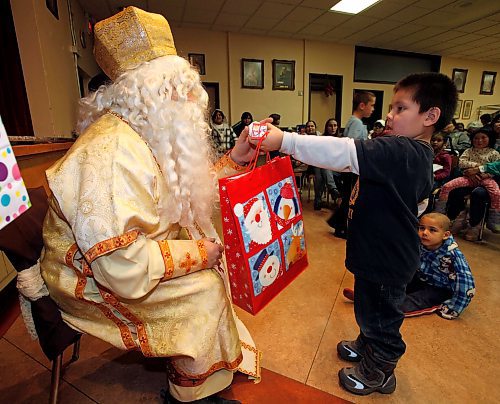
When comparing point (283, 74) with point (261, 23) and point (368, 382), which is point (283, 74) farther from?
point (368, 382)

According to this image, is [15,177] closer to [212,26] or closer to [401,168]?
[401,168]

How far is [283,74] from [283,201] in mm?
7102

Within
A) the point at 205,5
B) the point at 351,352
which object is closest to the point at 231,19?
the point at 205,5

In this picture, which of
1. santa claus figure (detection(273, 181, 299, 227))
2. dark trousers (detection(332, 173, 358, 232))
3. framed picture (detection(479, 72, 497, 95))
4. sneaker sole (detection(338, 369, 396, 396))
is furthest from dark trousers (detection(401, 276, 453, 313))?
framed picture (detection(479, 72, 497, 95))

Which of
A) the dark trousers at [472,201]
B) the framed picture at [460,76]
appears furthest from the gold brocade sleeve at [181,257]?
the framed picture at [460,76]

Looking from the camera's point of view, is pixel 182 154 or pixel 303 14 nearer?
pixel 182 154

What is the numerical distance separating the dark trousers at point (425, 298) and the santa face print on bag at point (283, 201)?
45.4 inches

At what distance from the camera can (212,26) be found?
21.0 feet

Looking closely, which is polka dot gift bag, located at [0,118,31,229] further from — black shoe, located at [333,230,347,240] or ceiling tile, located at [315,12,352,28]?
ceiling tile, located at [315,12,352,28]

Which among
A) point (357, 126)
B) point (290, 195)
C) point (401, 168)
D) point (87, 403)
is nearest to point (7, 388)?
point (87, 403)

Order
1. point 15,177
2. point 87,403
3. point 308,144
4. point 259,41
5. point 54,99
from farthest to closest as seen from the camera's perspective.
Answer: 1. point 259,41
2. point 54,99
3. point 87,403
4. point 308,144
5. point 15,177

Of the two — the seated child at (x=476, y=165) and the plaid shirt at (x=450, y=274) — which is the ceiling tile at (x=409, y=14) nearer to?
the seated child at (x=476, y=165)

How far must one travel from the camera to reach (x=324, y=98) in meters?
8.38

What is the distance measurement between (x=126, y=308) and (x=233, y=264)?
361 millimetres
